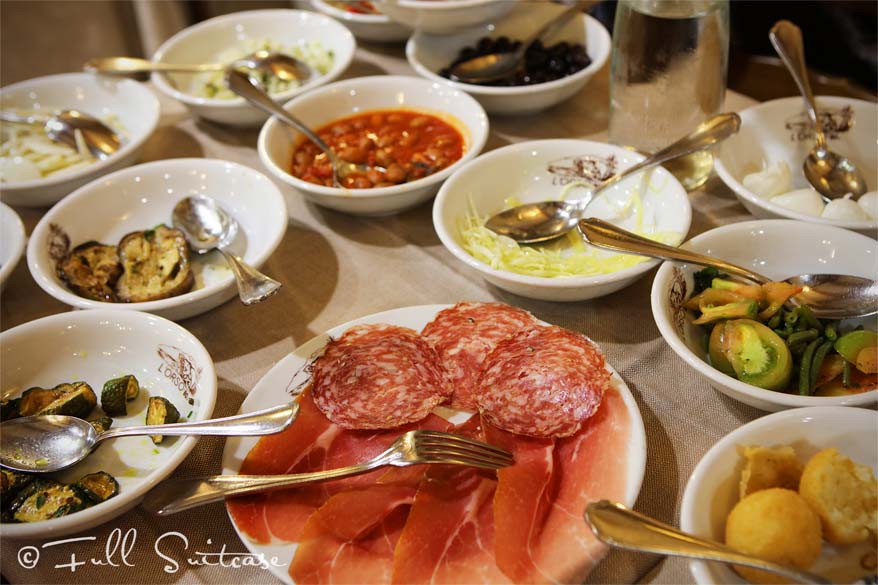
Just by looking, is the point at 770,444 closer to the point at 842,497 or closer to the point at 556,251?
the point at 842,497

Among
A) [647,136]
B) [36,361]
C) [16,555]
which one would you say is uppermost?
[647,136]

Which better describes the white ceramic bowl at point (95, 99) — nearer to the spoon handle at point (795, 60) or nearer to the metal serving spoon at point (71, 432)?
the metal serving spoon at point (71, 432)

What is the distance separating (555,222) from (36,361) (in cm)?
113

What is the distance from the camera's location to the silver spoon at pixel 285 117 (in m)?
1.87

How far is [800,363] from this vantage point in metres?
1.21

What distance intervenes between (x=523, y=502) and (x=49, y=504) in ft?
2.44

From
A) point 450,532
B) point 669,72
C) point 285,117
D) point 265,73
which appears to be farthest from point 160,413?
point 265,73

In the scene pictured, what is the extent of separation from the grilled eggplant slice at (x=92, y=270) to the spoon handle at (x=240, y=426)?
1.64ft

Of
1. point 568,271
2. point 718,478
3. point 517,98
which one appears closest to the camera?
point 718,478

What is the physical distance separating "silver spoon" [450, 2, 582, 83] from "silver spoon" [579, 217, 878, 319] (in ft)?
3.22

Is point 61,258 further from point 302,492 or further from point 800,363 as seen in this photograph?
point 800,363

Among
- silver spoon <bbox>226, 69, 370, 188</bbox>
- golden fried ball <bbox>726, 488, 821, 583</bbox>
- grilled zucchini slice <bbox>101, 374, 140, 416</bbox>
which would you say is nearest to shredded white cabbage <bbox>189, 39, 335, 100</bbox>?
silver spoon <bbox>226, 69, 370, 188</bbox>

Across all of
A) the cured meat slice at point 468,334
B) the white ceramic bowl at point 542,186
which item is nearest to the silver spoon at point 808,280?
the white ceramic bowl at point 542,186

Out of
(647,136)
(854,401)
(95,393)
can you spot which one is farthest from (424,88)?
(854,401)
